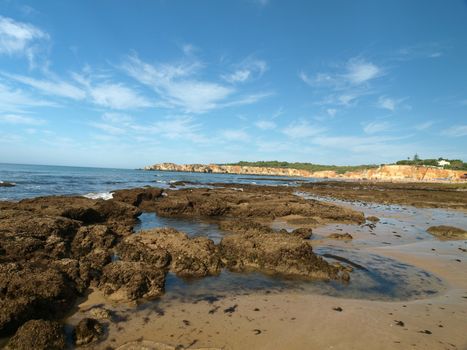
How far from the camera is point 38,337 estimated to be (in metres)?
4.08

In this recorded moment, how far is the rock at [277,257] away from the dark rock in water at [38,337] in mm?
4237

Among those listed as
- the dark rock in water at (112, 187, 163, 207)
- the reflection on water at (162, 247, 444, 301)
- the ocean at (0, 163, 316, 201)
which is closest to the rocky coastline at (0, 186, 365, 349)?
the reflection on water at (162, 247, 444, 301)

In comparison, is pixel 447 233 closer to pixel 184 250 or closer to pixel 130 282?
pixel 184 250

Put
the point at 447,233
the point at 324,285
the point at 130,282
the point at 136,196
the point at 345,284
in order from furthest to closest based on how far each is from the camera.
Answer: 1. the point at 136,196
2. the point at 447,233
3. the point at 345,284
4. the point at 324,285
5. the point at 130,282

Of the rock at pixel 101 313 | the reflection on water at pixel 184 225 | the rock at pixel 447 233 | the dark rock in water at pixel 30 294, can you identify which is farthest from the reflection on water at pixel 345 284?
the rock at pixel 447 233

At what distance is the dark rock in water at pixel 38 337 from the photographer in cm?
402

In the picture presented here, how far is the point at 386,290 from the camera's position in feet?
22.1

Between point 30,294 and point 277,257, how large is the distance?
210 inches

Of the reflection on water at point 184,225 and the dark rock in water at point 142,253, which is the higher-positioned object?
the dark rock in water at point 142,253

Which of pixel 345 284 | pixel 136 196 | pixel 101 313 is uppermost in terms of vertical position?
pixel 136 196

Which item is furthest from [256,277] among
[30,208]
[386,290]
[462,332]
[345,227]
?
[30,208]

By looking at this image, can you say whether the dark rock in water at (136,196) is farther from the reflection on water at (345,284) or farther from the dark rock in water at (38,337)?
the dark rock in water at (38,337)

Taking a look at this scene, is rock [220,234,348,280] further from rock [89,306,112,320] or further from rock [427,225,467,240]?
rock [427,225,467,240]

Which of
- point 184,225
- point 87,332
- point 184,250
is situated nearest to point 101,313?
point 87,332
